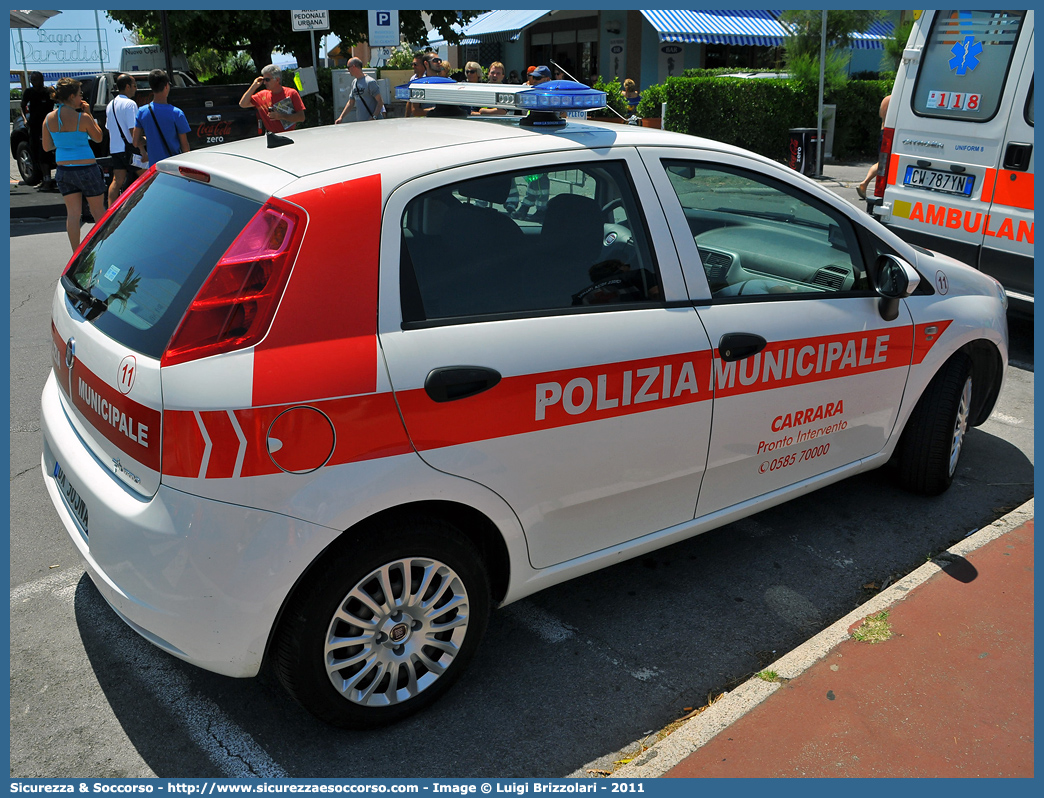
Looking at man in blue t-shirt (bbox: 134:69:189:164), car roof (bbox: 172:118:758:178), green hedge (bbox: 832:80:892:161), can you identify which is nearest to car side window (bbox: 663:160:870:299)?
car roof (bbox: 172:118:758:178)

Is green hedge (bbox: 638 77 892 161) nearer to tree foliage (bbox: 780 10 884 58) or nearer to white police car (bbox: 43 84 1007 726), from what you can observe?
tree foliage (bbox: 780 10 884 58)

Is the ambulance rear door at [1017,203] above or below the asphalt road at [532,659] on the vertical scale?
above

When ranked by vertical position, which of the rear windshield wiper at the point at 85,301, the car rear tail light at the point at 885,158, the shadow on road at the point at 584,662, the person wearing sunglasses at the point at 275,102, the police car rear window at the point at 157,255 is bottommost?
the shadow on road at the point at 584,662

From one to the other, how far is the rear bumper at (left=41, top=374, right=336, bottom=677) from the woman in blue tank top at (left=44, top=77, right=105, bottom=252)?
7.32 meters

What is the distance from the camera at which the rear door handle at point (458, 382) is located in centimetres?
253

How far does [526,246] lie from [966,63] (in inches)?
206

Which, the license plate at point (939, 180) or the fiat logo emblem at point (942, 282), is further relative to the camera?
the license plate at point (939, 180)

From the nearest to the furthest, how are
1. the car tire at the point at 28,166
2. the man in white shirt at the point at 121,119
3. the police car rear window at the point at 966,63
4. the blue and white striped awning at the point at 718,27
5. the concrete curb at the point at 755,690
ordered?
the concrete curb at the point at 755,690, the police car rear window at the point at 966,63, the man in white shirt at the point at 121,119, the car tire at the point at 28,166, the blue and white striped awning at the point at 718,27

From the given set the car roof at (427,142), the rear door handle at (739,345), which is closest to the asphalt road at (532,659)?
the rear door handle at (739,345)

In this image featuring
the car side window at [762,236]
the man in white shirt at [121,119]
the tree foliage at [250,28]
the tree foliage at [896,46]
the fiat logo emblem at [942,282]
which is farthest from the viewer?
the tree foliage at [250,28]

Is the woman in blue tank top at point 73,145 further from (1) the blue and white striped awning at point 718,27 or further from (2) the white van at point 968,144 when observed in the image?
(1) the blue and white striped awning at point 718,27

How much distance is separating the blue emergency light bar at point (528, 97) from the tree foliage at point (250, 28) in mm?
26597

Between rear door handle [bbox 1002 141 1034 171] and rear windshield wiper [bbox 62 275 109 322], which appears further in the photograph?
rear door handle [bbox 1002 141 1034 171]

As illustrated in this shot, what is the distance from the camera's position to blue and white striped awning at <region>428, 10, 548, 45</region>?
28859 millimetres
